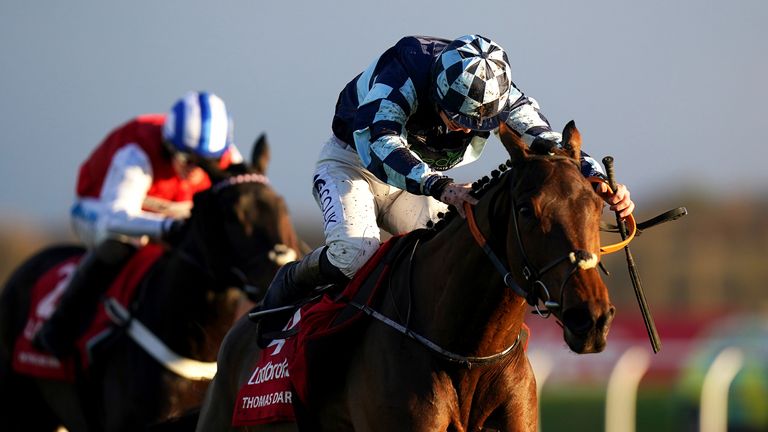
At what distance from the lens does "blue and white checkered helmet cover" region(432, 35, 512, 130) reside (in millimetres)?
4715

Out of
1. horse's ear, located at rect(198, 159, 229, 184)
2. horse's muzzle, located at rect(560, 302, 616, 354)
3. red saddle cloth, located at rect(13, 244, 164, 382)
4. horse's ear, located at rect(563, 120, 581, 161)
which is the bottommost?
red saddle cloth, located at rect(13, 244, 164, 382)

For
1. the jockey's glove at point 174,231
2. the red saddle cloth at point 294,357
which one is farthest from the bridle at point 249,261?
the red saddle cloth at point 294,357

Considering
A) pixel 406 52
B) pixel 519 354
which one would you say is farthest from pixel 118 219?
pixel 519 354

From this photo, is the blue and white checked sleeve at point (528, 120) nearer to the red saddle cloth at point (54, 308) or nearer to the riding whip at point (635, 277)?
the riding whip at point (635, 277)

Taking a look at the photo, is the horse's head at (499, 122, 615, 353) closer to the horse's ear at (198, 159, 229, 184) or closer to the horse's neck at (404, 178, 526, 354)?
the horse's neck at (404, 178, 526, 354)

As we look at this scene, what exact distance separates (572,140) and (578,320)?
84 cm

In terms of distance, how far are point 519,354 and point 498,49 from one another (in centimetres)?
124

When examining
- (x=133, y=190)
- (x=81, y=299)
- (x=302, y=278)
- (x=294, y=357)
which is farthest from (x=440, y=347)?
(x=133, y=190)

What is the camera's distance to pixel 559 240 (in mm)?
3932

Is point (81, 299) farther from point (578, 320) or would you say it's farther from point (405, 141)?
point (578, 320)

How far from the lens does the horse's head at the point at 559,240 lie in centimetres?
380

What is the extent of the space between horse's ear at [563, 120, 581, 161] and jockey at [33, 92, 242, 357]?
3647 mm

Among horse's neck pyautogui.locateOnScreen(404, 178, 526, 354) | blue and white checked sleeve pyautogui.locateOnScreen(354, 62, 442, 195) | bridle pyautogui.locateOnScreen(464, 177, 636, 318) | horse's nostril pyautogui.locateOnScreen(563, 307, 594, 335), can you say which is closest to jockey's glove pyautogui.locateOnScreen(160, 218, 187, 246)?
blue and white checked sleeve pyautogui.locateOnScreen(354, 62, 442, 195)

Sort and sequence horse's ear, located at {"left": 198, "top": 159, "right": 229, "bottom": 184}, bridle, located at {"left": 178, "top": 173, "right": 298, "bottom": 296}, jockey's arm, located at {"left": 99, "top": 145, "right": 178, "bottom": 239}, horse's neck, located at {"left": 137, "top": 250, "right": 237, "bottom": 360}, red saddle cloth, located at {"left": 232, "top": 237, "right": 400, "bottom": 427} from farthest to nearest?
1. jockey's arm, located at {"left": 99, "top": 145, "right": 178, "bottom": 239}
2. horse's ear, located at {"left": 198, "top": 159, "right": 229, "bottom": 184}
3. horse's neck, located at {"left": 137, "top": 250, "right": 237, "bottom": 360}
4. bridle, located at {"left": 178, "top": 173, "right": 298, "bottom": 296}
5. red saddle cloth, located at {"left": 232, "top": 237, "right": 400, "bottom": 427}
